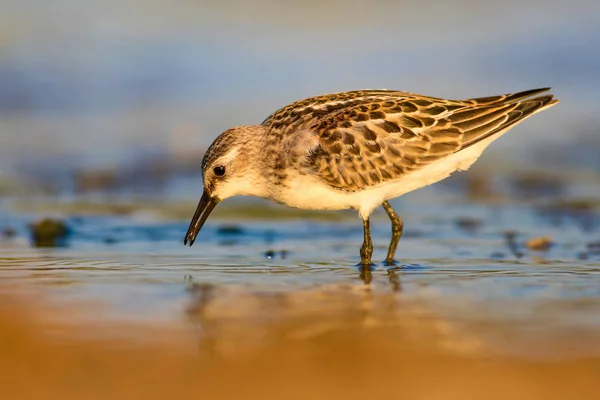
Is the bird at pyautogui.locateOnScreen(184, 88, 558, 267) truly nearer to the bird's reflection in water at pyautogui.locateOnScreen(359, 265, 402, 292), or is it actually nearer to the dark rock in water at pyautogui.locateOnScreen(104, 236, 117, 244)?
the bird's reflection in water at pyautogui.locateOnScreen(359, 265, 402, 292)

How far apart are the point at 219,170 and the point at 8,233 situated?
2410 mm

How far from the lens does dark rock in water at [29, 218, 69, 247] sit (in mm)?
9305

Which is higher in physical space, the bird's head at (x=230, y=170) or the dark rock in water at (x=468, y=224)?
the bird's head at (x=230, y=170)

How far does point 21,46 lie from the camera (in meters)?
16.3

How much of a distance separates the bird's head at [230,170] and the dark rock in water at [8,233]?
199cm

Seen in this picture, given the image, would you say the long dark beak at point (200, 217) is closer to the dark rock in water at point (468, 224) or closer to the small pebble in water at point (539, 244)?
the dark rock in water at point (468, 224)

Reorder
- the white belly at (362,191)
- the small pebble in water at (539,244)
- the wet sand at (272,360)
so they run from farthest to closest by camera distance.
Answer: the small pebble in water at (539,244) → the white belly at (362,191) → the wet sand at (272,360)

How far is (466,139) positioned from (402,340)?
11.1 feet

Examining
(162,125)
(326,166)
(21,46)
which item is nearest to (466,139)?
(326,166)

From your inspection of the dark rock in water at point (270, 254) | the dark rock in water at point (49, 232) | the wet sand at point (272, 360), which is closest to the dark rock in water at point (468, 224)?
the dark rock in water at point (270, 254)

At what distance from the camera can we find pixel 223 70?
16688 millimetres

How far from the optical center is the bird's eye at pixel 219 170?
855 cm

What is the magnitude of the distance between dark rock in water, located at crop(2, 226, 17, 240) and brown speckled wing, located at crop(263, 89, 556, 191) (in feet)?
8.96

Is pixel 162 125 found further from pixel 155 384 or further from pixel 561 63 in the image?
pixel 155 384
